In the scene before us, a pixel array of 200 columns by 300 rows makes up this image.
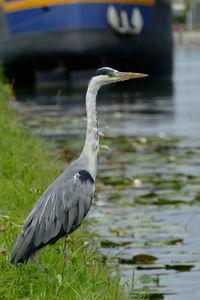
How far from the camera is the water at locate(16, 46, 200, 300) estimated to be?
6.92 meters

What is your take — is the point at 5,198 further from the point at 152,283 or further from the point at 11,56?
the point at 11,56

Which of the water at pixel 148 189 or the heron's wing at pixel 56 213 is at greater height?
the heron's wing at pixel 56 213

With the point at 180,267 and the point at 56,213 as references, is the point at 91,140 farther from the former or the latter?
Answer: the point at 180,267

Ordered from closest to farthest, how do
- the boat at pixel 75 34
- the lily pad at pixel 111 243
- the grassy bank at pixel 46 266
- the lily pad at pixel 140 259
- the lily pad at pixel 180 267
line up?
1. the grassy bank at pixel 46 266
2. the lily pad at pixel 180 267
3. the lily pad at pixel 140 259
4. the lily pad at pixel 111 243
5. the boat at pixel 75 34

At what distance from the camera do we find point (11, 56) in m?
30.3

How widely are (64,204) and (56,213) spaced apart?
96mm

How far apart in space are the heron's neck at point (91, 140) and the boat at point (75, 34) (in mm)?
22634

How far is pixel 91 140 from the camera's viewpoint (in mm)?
5777

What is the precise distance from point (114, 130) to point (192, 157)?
3.72 meters

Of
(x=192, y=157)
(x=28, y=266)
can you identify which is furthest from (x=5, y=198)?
(x=192, y=157)

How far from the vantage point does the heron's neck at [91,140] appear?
18.8 feet

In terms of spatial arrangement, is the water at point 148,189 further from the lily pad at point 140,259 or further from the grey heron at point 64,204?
the grey heron at point 64,204

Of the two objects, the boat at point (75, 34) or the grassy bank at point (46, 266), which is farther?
the boat at point (75, 34)

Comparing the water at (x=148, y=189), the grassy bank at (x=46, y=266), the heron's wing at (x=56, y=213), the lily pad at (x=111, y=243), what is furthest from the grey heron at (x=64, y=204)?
the lily pad at (x=111, y=243)
